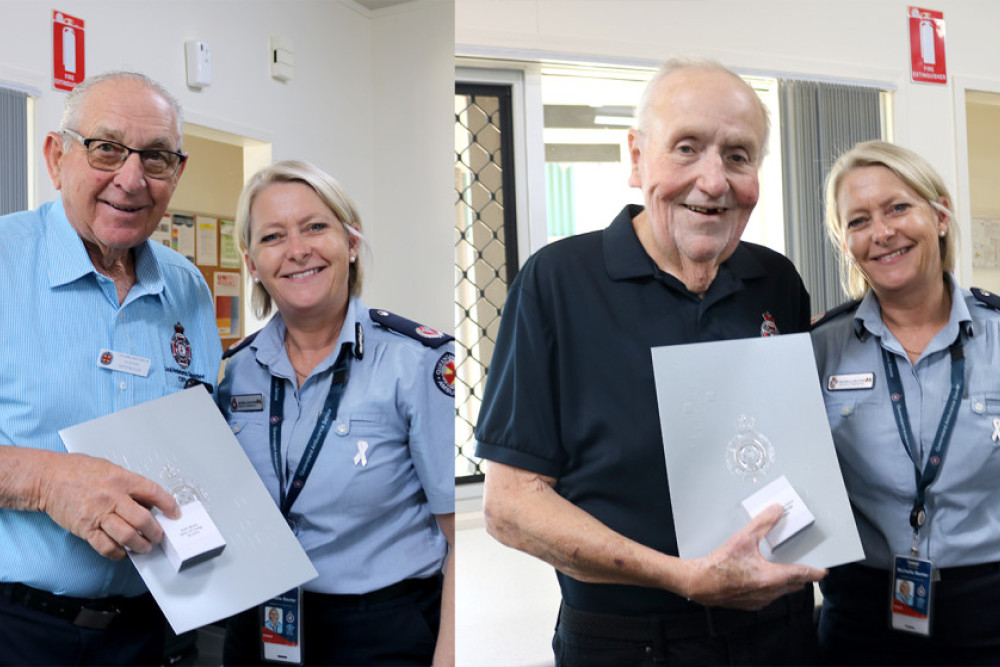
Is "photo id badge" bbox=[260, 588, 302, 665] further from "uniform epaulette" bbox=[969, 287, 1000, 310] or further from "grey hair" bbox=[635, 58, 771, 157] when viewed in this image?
"uniform epaulette" bbox=[969, 287, 1000, 310]

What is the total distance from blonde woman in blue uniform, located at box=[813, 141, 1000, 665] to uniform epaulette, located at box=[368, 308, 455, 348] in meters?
0.75

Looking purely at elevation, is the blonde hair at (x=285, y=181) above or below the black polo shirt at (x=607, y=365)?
above

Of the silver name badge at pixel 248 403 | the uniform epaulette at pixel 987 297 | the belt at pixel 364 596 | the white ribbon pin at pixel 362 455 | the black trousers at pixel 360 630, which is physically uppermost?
the uniform epaulette at pixel 987 297

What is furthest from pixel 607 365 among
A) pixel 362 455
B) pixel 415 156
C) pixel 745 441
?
pixel 415 156

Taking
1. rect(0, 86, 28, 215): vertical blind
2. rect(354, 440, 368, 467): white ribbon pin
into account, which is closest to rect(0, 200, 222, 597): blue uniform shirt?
rect(0, 86, 28, 215): vertical blind

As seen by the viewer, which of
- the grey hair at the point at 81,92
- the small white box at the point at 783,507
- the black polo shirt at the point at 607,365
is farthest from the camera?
the grey hair at the point at 81,92

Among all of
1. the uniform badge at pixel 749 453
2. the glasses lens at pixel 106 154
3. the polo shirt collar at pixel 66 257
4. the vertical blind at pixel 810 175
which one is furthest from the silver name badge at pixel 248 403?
the vertical blind at pixel 810 175

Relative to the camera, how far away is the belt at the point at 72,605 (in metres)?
1.39

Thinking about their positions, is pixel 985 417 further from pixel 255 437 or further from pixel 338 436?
pixel 255 437

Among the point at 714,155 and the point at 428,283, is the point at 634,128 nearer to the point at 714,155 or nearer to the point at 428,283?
the point at 714,155

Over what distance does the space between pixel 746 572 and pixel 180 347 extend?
3.69 feet

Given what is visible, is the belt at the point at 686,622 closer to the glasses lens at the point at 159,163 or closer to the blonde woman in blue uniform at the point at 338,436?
the blonde woman in blue uniform at the point at 338,436

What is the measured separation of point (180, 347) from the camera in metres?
1.51

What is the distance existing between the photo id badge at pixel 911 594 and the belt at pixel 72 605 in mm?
1380
